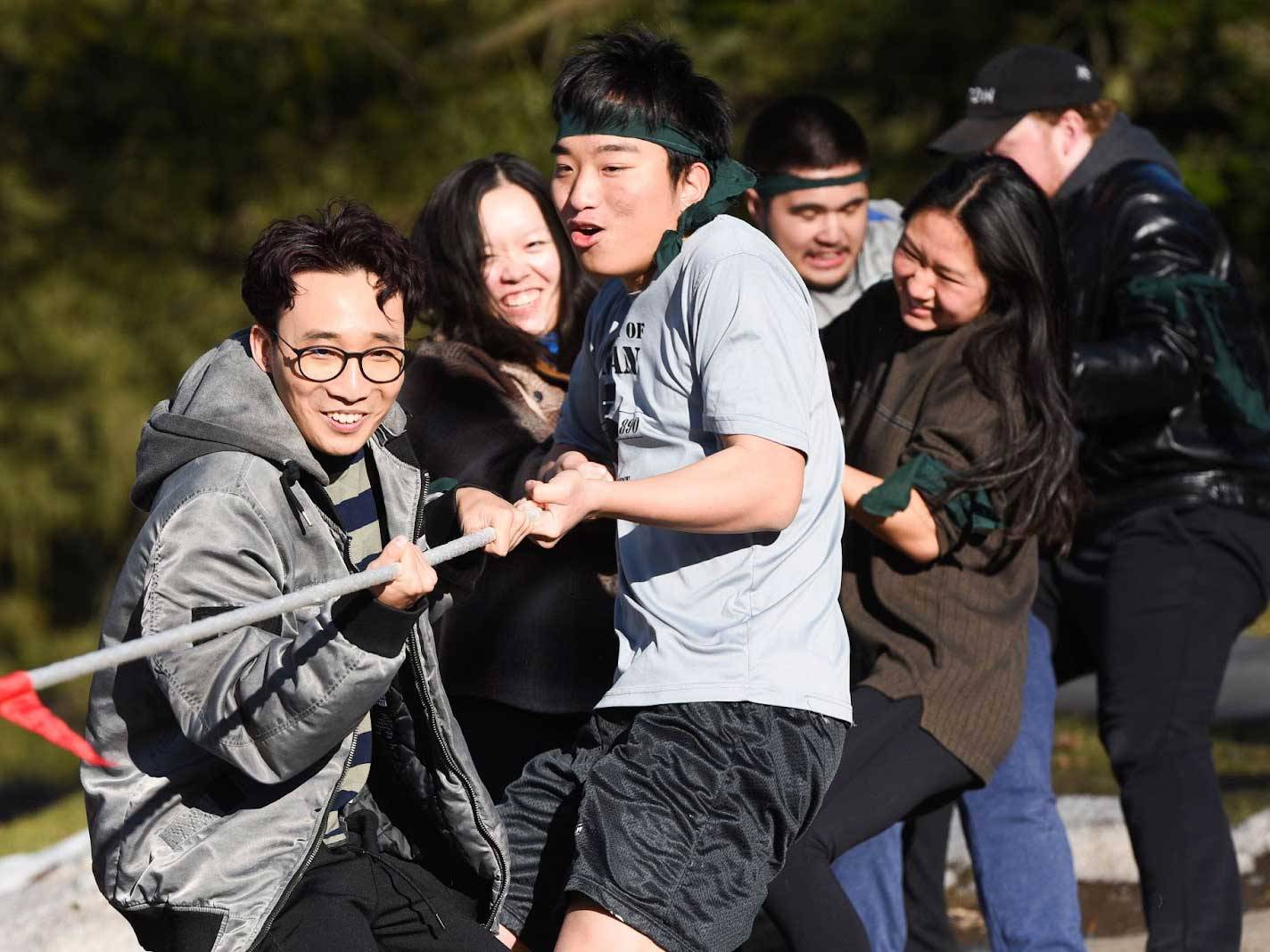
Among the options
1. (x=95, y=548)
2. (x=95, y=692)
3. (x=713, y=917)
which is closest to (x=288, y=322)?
(x=95, y=692)

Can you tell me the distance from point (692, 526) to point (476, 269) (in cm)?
115

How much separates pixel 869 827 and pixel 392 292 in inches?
48.6

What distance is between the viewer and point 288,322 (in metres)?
2.30

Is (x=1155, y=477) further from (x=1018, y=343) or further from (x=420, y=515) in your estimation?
(x=420, y=515)

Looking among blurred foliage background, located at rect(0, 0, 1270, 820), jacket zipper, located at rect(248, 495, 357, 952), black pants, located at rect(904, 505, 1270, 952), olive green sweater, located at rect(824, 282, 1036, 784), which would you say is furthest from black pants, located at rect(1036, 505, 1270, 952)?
blurred foliage background, located at rect(0, 0, 1270, 820)

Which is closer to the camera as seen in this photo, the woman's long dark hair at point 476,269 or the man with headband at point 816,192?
the woman's long dark hair at point 476,269

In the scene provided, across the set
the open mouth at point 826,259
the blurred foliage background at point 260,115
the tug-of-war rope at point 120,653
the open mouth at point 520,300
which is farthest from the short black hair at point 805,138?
the blurred foliage background at point 260,115

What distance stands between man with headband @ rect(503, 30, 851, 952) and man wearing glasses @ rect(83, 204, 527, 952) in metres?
0.20

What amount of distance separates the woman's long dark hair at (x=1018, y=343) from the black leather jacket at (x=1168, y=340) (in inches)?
11.5

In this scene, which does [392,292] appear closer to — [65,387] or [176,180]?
[176,180]

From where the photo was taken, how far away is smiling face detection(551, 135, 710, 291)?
2.39 metres

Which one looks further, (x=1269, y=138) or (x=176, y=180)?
(x=176, y=180)

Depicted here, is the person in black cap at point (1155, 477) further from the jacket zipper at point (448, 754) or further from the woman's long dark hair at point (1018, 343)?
the jacket zipper at point (448, 754)

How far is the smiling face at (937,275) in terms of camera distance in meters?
3.06
